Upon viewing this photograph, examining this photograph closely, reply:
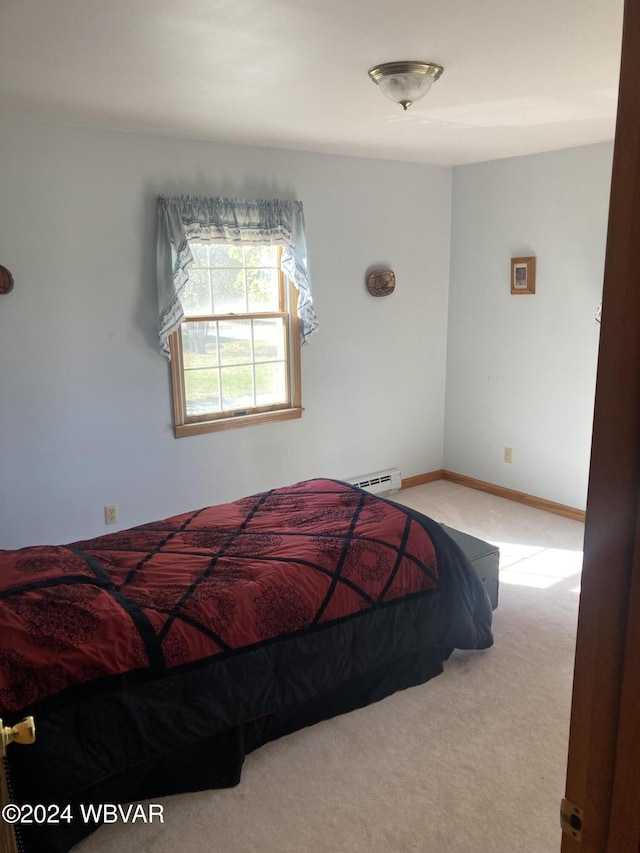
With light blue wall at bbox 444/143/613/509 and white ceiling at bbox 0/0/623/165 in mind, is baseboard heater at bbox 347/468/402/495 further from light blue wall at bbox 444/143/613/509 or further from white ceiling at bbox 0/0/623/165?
white ceiling at bbox 0/0/623/165

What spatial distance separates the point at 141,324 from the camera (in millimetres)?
3932

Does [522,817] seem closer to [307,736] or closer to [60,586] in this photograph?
[307,736]

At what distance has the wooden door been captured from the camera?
69 centimetres

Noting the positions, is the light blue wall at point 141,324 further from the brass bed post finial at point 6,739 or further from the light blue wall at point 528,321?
the brass bed post finial at point 6,739

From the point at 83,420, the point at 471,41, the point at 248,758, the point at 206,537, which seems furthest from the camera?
the point at 83,420

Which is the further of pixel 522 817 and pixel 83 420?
pixel 83 420

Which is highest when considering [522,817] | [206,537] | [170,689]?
[206,537]

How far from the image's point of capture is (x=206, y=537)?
2.98 m

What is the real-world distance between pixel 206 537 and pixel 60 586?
2.43 ft

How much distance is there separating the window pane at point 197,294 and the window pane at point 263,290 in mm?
302

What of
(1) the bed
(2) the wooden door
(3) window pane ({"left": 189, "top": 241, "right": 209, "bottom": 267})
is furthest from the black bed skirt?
(3) window pane ({"left": 189, "top": 241, "right": 209, "bottom": 267})

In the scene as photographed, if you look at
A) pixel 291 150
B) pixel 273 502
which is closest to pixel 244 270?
pixel 291 150

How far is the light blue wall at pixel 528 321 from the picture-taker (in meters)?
4.37

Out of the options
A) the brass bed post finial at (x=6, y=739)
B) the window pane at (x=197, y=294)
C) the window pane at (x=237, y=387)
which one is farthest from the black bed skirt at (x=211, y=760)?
the window pane at (x=197, y=294)
